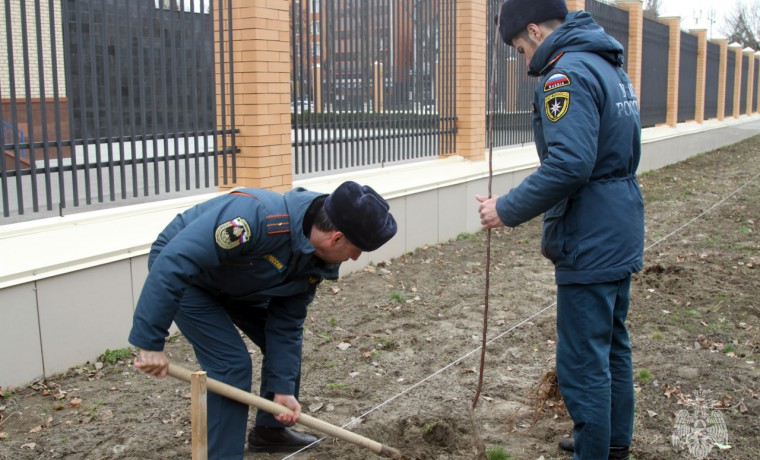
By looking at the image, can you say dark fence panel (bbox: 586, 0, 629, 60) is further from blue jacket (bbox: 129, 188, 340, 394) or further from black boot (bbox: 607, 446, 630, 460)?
blue jacket (bbox: 129, 188, 340, 394)

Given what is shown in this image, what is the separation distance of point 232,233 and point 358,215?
1.53ft

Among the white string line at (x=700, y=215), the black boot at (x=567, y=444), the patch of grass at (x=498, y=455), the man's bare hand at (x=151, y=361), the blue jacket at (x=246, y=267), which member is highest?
the blue jacket at (x=246, y=267)

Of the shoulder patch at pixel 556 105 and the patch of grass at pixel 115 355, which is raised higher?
the shoulder patch at pixel 556 105

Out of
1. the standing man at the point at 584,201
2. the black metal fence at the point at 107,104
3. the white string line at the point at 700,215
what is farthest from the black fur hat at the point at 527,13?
the white string line at the point at 700,215

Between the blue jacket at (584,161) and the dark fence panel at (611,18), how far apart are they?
39.7 ft

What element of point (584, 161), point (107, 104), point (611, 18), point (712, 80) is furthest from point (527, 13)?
point (712, 80)

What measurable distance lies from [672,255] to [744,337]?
9.85 ft

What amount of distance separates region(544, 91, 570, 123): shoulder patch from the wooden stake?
1.67 metres

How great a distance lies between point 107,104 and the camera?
5.62 metres

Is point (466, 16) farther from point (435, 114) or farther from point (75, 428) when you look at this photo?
point (75, 428)

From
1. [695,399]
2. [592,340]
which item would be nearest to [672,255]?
[695,399]

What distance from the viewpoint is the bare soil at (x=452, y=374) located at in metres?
4.15

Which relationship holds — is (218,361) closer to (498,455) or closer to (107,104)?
(498,455)

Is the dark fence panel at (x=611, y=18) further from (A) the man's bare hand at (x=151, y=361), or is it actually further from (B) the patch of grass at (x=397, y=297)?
(A) the man's bare hand at (x=151, y=361)
